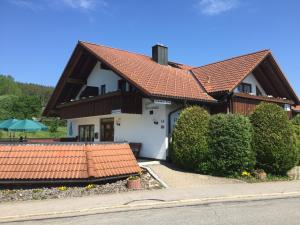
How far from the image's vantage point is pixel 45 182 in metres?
11.8

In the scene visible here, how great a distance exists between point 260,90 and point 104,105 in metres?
9.58

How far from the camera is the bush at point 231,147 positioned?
14.3m

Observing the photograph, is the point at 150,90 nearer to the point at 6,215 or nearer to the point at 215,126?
the point at 215,126

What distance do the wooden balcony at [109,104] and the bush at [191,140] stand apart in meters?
3.34

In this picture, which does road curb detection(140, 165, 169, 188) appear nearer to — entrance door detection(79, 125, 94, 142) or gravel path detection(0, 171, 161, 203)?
gravel path detection(0, 171, 161, 203)

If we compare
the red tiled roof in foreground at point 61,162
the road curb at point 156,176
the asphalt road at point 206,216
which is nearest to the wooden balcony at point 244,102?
the road curb at point 156,176

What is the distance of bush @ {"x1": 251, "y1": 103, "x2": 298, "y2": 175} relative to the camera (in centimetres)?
1474

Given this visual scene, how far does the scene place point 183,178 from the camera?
540 inches

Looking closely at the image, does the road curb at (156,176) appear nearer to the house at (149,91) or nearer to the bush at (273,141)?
the house at (149,91)

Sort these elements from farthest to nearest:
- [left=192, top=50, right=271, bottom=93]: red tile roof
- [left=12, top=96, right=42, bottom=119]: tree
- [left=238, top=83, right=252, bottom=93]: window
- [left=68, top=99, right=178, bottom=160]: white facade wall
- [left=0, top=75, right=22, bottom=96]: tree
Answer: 1. [left=0, top=75, right=22, bottom=96]: tree
2. [left=12, top=96, right=42, bottom=119]: tree
3. [left=238, top=83, right=252, bottom=93]: window
4. [left=192, top=50, right=271, bottom=93]: red tile roof
5. [left=68, top=99, right=178, bottom=160]: white facade wall

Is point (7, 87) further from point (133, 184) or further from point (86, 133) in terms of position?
point (133, 184)

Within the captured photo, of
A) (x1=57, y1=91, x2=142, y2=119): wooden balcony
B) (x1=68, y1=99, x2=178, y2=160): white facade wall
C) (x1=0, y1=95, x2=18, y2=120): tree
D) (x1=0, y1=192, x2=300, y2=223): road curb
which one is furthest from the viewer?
(x1=0, y1=95, x2=18, y2=120): tree

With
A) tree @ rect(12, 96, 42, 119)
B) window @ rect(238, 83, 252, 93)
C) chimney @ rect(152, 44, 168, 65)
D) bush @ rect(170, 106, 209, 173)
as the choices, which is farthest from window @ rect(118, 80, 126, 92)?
tree @ rect(12, 96, 42, 119)

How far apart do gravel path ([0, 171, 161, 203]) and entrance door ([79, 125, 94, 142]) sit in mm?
10776
